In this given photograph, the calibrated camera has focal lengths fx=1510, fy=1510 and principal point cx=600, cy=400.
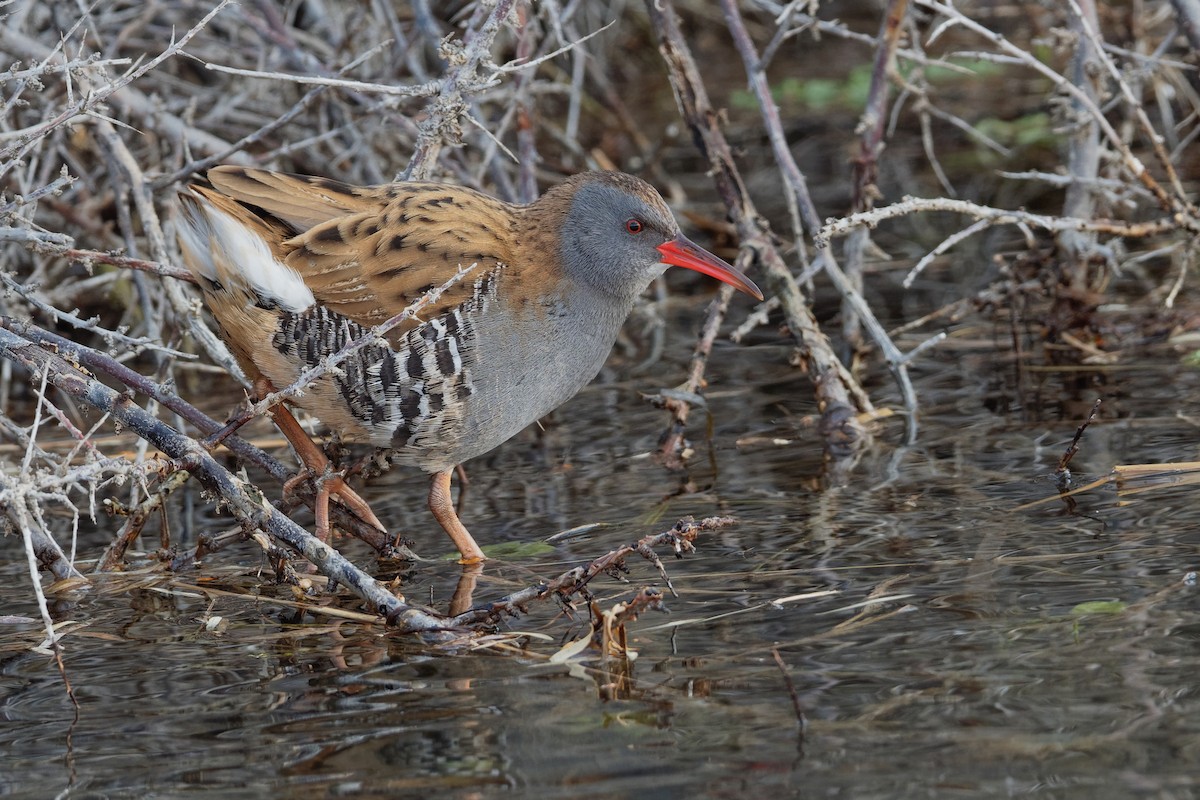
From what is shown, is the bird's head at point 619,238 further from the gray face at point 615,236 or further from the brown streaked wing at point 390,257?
the brown streaked wing at point 390,257

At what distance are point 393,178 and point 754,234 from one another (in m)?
1.84

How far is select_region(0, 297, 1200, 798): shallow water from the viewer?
8.57 feet

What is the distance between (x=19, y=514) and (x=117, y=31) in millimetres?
4149

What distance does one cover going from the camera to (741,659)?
3.12 m

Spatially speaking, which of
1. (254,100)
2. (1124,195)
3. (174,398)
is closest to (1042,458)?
(1124,195)

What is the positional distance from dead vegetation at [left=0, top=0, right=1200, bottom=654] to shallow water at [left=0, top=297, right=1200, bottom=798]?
0.19 meters

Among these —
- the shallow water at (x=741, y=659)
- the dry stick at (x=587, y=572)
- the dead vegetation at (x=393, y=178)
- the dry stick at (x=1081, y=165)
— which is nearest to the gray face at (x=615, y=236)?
the dead vegetation at (x=393, y=178)

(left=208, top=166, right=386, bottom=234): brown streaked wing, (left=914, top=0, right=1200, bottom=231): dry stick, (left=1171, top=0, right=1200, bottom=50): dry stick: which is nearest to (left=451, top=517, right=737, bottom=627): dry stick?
(left=208, top=166, right=386, bottom=234): brown streaked wing

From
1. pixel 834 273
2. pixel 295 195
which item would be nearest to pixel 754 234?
pixel 834 273

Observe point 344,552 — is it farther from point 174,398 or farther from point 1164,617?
point 1164,617

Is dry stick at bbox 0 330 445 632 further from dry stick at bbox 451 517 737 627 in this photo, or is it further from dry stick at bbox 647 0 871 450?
dry stick at bbox 647 0 871 450

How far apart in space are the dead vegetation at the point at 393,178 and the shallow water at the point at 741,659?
19 cm

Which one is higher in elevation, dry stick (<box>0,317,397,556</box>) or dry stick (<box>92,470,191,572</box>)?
dry stick (<box>0,317,397,556</box>)

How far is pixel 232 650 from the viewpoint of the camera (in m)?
3.46
